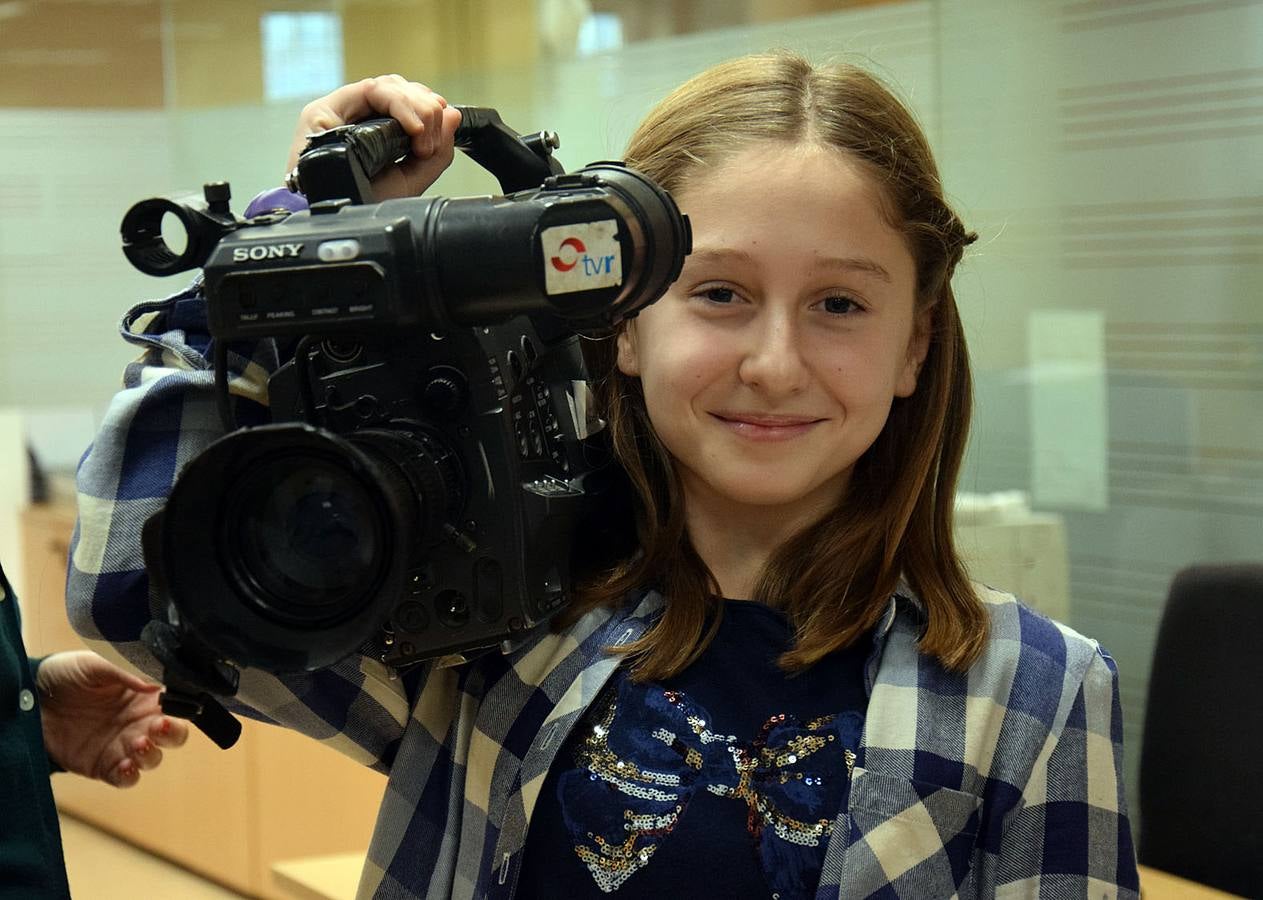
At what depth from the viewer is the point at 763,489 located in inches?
39.7

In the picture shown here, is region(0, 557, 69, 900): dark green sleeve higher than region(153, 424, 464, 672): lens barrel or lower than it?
lower

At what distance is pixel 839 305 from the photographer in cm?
102

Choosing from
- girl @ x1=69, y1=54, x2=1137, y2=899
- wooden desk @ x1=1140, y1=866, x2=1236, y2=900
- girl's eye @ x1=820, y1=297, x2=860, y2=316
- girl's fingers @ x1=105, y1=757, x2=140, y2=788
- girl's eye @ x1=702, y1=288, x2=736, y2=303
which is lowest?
wooden desk @ x1=1140, y1=866, x2=1236, y2=900

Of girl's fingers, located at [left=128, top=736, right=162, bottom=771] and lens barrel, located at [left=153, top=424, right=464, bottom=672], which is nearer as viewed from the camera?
lens barrel, located at [left=153, top=424, right=464, bottom=672]

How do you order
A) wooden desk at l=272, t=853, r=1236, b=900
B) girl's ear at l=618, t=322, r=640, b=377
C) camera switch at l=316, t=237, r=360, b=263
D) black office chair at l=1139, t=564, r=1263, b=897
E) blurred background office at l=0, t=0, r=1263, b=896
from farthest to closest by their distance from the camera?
blurred background office at l=0, t=0, r=1263, b=896 → black office chair at l=1139, t=564, r=1263, b=897 → wooden desk at l=272, t=853, r=1236, b=900 → girl's ear at l=618, t=322, r=640, b=377 → camera switch at l=316, t=237, r=360, b=263

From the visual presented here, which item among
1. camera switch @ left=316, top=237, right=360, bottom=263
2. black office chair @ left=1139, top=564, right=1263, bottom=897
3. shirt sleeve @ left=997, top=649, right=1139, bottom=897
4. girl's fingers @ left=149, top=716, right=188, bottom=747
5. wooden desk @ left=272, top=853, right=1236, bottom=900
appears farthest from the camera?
black office chair @ left=1139, top=564, right=1263, bottom=897

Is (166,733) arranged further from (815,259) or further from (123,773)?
(815,259)

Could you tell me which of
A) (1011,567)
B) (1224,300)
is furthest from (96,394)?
(1224,300)

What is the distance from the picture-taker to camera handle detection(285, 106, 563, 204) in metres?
0.86

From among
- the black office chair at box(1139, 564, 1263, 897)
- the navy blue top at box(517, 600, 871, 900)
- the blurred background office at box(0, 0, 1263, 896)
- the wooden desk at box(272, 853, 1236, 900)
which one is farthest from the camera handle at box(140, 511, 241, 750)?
the black office chair at box(1139, 564, 1263, 897)

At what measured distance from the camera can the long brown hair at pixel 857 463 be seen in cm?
101

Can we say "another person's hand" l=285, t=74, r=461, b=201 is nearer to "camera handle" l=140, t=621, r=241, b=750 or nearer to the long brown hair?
the long brown hair

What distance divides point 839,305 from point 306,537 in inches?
16.3

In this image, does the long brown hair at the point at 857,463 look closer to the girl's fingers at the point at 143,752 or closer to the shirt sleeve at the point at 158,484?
the shirt sleeve at the point at 158,484
